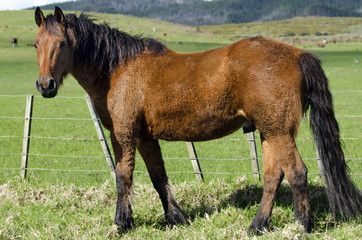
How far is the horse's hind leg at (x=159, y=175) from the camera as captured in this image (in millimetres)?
4973

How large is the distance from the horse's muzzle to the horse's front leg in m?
0.88

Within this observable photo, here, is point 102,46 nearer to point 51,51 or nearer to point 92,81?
point 92,81

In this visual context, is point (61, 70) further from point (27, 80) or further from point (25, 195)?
point (27, 80)

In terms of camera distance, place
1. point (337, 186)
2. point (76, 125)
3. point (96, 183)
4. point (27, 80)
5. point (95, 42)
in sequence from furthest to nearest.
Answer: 1. point (27, 80)
2. point (76, 125)
3. point (96, 183)
4. point (95, 42)
5. point (337, 186)

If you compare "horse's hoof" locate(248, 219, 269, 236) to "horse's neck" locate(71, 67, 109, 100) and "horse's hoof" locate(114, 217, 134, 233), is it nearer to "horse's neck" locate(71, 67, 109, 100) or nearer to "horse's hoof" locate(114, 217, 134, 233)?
"horse's hoof" locate(114, 217, 134, 233)

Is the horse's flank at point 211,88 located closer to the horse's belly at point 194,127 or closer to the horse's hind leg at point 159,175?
the horse's belly at point 194,127

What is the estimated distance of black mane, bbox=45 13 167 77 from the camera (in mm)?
4672

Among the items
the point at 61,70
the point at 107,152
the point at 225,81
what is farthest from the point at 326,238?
the point at 107,152

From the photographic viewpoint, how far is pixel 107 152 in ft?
22.0

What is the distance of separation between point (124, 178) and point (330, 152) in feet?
7.74

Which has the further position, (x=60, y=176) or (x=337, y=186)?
(x=60, y=176)

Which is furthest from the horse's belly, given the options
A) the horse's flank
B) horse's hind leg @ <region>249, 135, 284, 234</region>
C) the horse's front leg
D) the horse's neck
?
the horse's neck

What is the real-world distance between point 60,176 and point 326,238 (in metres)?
5.01

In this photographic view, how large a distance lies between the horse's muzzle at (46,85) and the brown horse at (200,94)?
0.01 meters
